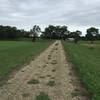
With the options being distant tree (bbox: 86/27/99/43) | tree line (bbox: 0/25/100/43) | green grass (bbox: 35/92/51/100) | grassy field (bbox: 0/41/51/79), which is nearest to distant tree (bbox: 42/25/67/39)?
tree line (bbox: 0/25/100/43)

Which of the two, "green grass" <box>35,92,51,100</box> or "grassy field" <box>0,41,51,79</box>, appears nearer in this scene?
"green grass" <box>35,92,51,100</box>

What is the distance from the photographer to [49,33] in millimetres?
161750

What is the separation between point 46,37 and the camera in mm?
159250

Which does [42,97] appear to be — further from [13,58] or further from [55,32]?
[55,32]

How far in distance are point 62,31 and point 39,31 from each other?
1616 cm

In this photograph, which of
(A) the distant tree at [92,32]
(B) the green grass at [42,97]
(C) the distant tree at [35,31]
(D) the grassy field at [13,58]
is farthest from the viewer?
(C) the distant tree at [35,31]

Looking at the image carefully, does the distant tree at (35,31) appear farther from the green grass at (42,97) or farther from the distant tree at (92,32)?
the green grass at (42,97)

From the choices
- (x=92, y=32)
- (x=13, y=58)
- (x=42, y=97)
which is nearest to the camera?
(x=42, y=97)

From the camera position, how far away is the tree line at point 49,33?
132m

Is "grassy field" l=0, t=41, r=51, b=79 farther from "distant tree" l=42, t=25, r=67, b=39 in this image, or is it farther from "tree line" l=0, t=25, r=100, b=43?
"distant tree" l=42, t=25, r=67, b=39

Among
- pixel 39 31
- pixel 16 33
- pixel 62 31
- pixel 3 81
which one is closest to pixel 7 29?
pixel 16 33

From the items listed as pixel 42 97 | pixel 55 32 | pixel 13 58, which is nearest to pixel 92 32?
pixel 55 32

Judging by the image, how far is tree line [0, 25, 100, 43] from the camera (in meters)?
132

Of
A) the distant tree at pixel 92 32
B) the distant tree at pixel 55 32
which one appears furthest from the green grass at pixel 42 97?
the distant tree at pixel 55 32
